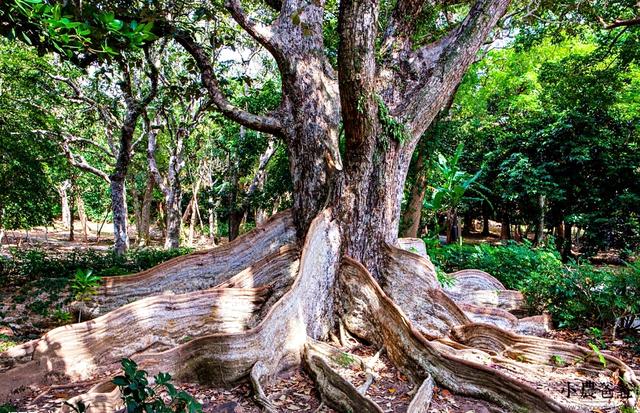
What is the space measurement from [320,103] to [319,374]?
11.1 feet

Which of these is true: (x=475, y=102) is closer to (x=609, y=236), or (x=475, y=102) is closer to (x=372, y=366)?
(x=609, y=236)

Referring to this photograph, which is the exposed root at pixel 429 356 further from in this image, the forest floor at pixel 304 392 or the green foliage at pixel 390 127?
the green foliage at pixel 390 127

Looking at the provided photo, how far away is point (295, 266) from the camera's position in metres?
4.63

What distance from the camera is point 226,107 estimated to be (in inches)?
207

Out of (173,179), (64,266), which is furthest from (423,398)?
(173,179)

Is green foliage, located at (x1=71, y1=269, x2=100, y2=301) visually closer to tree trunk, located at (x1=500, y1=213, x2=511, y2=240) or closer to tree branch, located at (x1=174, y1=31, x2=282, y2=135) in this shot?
tree branch, located at (x1=174, y1=31, x2=282, y2=135)

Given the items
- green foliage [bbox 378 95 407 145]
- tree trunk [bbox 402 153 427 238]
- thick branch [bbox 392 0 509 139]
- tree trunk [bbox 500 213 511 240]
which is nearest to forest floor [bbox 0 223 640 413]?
green foliage [bbox 378 95 407 145]

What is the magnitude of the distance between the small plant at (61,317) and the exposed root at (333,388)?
3347 mm

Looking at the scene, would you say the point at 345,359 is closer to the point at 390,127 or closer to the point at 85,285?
the point at 390,127

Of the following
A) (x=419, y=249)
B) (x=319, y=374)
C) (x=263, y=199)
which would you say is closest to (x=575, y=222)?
(x=419, y=249)

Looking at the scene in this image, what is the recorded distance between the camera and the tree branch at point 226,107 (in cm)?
516

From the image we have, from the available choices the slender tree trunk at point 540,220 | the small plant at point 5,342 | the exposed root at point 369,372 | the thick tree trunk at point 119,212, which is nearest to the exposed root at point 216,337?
the exposed root at point 369,372

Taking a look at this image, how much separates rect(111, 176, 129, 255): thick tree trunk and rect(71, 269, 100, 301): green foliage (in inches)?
225

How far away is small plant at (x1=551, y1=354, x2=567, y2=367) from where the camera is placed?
3.55 meters
